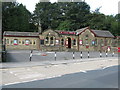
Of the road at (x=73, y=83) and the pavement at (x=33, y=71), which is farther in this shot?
the pavement at (x=33, y=71)

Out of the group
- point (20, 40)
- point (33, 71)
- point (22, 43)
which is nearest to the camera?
point (33, 71)

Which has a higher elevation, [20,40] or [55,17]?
[55,17]

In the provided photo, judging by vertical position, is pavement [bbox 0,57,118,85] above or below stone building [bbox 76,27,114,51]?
below

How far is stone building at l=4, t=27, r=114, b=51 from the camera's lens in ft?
105

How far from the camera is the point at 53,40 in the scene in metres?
33.4

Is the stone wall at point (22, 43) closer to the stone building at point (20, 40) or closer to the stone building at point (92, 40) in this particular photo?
the stone building at point (20, 40)

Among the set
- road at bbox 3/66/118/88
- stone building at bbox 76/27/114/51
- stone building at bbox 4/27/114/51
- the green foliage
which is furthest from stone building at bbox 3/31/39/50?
road at bbox 3/66/118/88

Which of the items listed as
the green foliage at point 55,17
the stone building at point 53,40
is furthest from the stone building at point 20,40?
the green foliage at point 55,17

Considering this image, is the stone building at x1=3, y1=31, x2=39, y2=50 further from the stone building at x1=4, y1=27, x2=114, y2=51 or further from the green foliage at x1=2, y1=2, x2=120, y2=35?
the green foliage at x1=2, y1=2, x2=120, y2=35

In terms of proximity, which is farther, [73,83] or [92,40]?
[92,40]

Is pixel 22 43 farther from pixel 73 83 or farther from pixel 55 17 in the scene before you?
pixel 55 17

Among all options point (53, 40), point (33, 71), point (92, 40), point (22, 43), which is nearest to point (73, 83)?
point (33, 71)

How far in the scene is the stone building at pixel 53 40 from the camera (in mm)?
32062

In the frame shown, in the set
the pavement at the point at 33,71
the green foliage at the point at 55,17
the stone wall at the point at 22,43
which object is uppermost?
the green foliage at the point at 55,17
